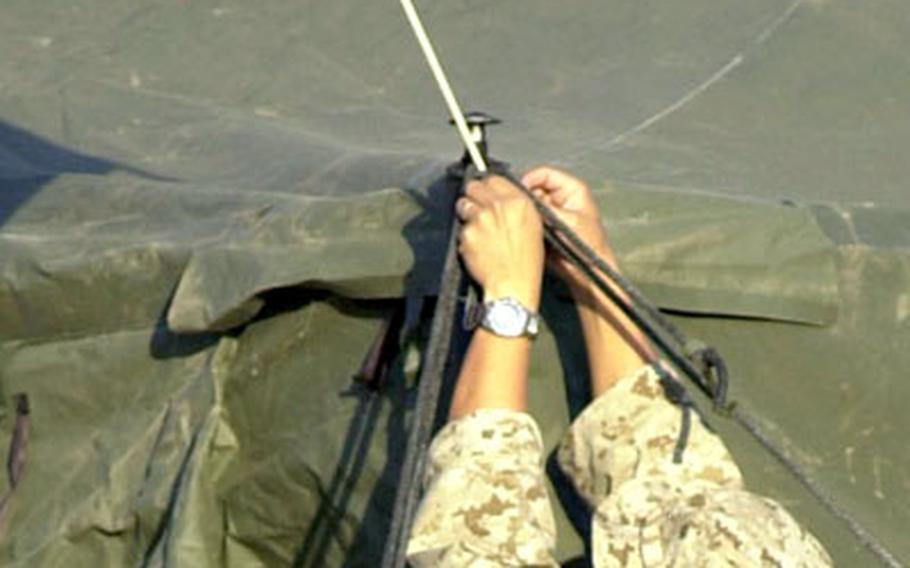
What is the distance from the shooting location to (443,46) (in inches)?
129

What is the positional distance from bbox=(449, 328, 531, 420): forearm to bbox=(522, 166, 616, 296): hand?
0.10 meters

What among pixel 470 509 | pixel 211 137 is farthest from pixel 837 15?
pixel 470 509

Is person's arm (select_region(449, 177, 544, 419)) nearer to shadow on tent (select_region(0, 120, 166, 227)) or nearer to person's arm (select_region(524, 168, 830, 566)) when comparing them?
person's arm (select_region(524, 168, 830, 566))

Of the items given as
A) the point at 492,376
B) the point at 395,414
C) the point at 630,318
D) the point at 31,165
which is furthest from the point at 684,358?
the point at 31,165

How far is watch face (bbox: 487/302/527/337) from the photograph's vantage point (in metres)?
2.13

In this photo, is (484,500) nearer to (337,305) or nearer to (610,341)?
(610,341)

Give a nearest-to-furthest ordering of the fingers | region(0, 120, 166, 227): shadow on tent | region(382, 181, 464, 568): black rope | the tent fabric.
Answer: region(382, 181, 464, 568): black rope
the fingers
the tent fabric
region(0, 120, 166, 227): shadow on tent

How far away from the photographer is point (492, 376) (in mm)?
2125

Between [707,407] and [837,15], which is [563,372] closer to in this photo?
[707,407]

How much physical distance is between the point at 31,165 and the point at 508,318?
1.03 metres

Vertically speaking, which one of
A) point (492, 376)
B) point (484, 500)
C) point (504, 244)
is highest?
point (504, 244)

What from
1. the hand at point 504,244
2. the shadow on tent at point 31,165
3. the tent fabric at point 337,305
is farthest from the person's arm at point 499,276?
the shadow on tent at point 31,165

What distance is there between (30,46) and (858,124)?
3.90 ft

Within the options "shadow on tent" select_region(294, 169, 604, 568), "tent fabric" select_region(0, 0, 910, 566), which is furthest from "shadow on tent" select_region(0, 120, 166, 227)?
"shadow on tent" select_region(294, 169, 604, 568)
